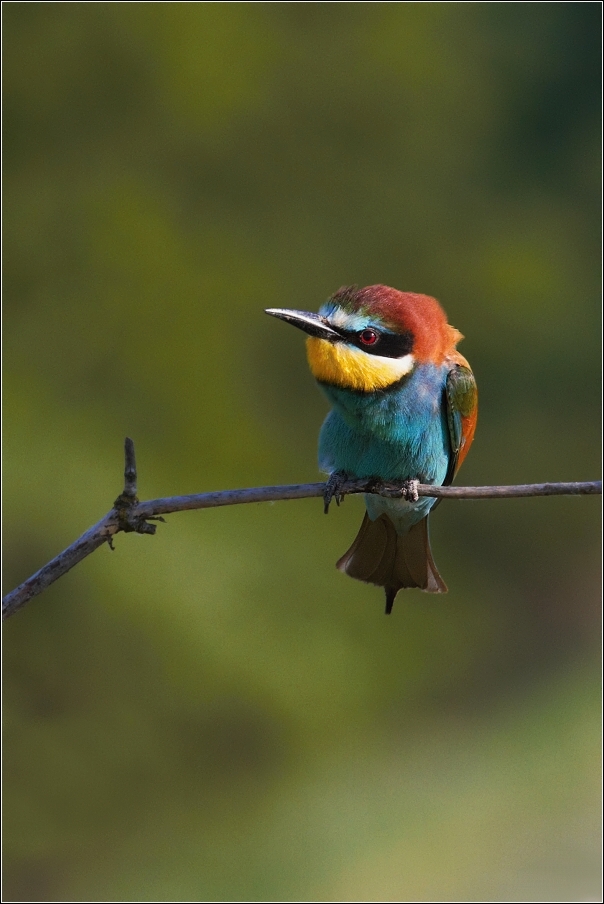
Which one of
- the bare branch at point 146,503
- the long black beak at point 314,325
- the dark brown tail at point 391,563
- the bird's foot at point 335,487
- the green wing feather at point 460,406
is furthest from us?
the dark brown tail at point 391,563

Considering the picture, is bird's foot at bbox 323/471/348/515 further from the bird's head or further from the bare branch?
the bare branch

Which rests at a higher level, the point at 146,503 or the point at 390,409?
the point at 390,409

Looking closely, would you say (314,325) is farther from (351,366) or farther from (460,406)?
(460,406)

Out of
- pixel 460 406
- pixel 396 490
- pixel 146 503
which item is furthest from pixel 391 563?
pixel 146 503

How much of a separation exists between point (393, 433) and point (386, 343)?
0.16 meters

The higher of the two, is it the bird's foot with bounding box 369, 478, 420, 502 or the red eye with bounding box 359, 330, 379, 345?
the red eye with bounding box 359, 330, 379, 345

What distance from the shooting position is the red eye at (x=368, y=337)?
1.19 meters

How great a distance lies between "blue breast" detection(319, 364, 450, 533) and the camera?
130cm

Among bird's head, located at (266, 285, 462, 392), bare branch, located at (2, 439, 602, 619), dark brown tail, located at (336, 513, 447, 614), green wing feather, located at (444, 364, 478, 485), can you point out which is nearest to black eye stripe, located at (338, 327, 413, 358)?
bird's head, located at (266, 285, 462, 392)

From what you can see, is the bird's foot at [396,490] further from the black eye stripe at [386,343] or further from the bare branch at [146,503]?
the bare branch at [146,503]

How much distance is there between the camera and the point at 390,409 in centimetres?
131

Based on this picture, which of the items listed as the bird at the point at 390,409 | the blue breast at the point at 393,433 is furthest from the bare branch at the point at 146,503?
the blue breast at the point at 393,433

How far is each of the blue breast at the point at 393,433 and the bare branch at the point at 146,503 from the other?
1.06 feet

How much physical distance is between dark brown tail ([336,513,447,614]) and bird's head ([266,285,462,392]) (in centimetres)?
35
